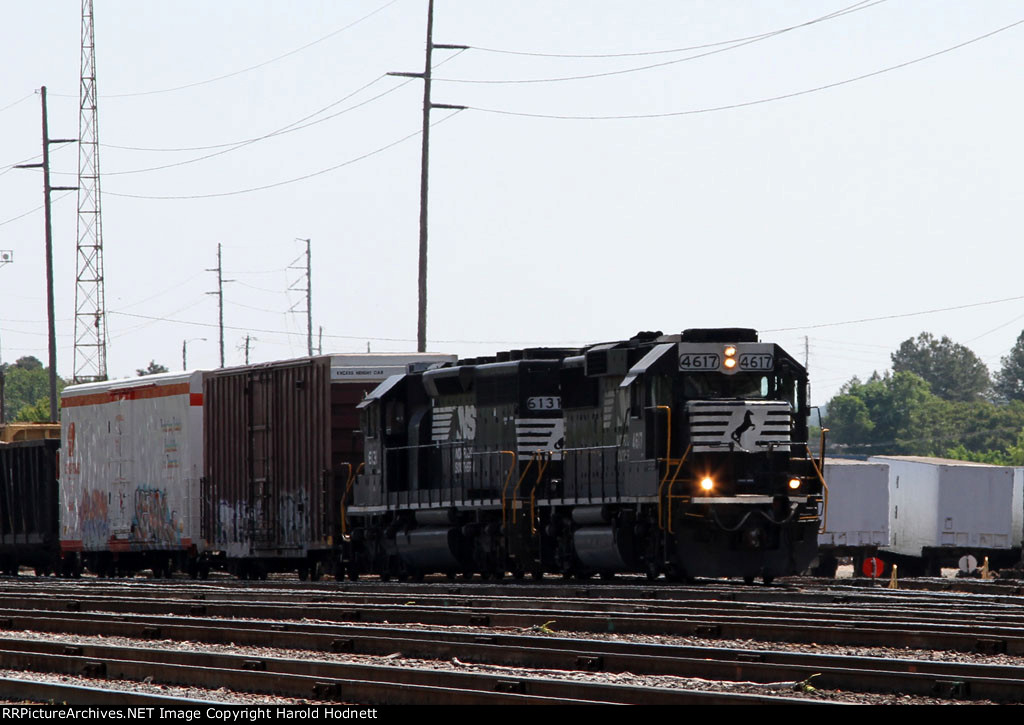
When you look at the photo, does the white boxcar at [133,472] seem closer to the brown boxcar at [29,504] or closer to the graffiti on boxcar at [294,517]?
the brown boxcar at [29,504]

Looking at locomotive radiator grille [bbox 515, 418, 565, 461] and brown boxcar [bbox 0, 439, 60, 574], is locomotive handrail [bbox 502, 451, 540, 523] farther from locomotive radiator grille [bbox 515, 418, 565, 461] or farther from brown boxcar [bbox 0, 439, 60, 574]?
brown boxcar [bbox 0, 439, 60, 574]

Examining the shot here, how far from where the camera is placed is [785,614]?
15.2m

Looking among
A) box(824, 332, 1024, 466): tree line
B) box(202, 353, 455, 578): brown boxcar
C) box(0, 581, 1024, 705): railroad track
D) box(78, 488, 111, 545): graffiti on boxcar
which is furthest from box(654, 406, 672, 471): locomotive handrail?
box(824, 332, 1024, 466): tree line

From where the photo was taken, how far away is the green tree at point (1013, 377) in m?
184

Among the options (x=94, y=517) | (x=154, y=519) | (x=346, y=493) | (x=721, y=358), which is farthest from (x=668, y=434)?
(x=94, y=517)

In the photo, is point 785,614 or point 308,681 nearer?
point 308,681

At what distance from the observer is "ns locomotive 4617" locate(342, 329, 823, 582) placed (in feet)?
67.9

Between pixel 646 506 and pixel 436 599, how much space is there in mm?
3762

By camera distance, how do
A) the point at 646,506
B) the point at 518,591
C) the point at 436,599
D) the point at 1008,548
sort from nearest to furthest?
the point at 436,599, the point at 518,591, the point at 646,506, the point at 1008,548

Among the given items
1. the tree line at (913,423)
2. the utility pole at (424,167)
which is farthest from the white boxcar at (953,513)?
the tree line at (913,423)

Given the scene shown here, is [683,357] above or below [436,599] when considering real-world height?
above

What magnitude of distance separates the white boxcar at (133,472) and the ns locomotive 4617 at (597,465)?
16.2 feet

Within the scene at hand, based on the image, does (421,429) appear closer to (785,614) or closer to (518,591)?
(518,591)
